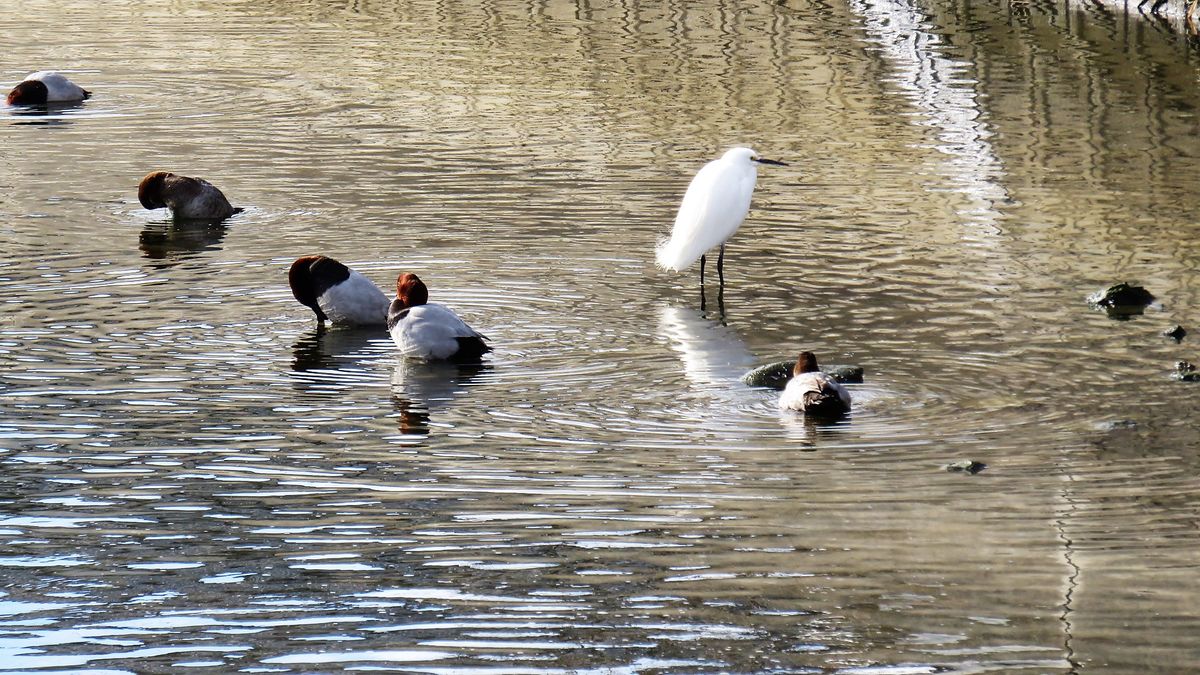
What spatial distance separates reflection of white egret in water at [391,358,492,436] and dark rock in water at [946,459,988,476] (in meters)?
2.25

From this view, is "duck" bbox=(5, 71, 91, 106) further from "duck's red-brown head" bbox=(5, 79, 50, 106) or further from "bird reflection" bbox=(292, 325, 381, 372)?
"bird reflection" bbox=(292, 325, 381, 372)

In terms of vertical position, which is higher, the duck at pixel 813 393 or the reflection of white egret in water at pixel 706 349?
the duck at pixel 813 393

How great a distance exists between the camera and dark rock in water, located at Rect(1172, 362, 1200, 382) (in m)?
8.26

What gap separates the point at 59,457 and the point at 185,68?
1209 centimetres

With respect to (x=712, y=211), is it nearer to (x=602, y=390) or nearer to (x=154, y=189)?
(x=602, y=390)

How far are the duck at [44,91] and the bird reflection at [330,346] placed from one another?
8182 millimetres

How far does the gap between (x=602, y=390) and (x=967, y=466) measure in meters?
1.93

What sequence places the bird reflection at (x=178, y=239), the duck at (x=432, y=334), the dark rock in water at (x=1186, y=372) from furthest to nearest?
the bird reflection at (x=178, y=239), the duck at (x=432, y=334), the dark rock in water at (x=1186, y=372)

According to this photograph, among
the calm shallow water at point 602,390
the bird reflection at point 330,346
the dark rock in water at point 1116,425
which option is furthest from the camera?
the bird reflection at point 330,346

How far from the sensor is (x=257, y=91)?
17.3 meters

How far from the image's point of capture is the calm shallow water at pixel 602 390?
5641 millimetres

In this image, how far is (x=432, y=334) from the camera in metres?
8.78

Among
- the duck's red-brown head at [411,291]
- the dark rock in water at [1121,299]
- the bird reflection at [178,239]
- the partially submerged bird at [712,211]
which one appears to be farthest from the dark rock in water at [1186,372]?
the bird reflection at [178,239]

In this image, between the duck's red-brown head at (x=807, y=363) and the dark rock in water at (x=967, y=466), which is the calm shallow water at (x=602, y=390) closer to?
the dark rock in water at (x=967, y=466)
